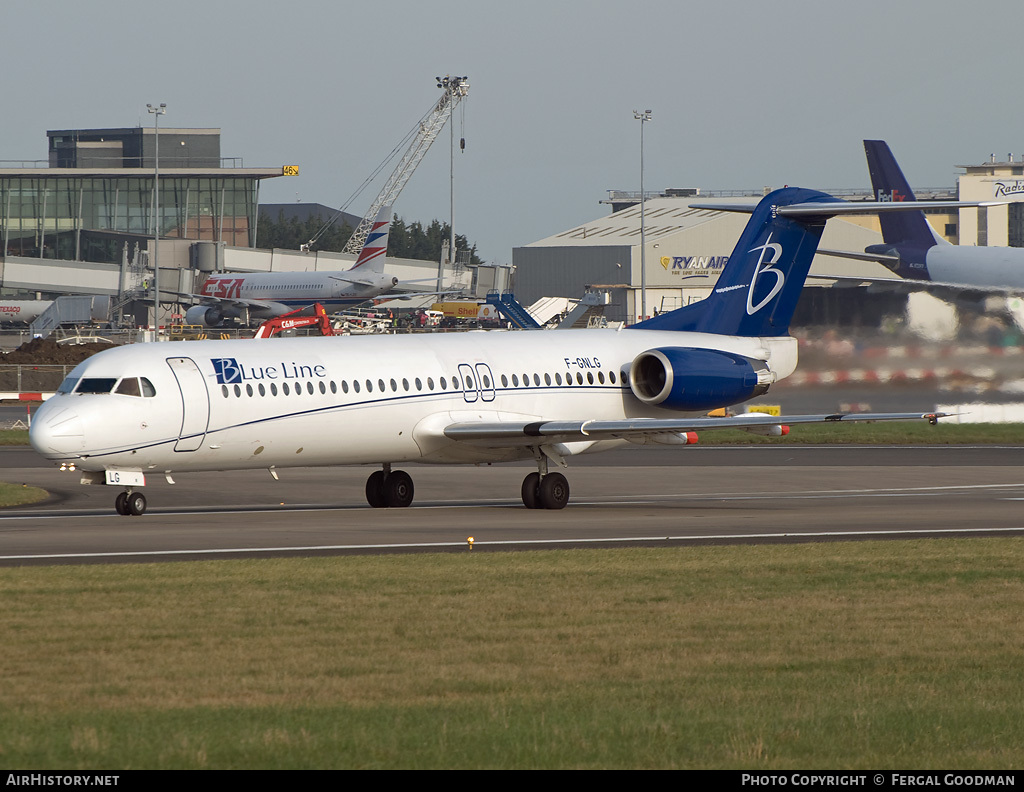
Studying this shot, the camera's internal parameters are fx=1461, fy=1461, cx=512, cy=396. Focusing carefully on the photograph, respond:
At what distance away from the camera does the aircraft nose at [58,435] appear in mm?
24047

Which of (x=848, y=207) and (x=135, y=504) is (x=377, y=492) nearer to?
(x=135, y=504)

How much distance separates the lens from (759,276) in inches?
1278

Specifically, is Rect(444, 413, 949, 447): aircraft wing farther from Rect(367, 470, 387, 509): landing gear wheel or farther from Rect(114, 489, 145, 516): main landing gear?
Rect(114, 489, 145, 516): main landing gear

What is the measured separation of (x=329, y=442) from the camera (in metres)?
26.9

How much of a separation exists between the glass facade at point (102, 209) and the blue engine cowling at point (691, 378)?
127m

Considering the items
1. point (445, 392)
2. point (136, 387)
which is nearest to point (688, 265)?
point (445, 392)

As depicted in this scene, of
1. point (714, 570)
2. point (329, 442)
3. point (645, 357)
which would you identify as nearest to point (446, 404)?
point (329, 442)

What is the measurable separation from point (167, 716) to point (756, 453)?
3656 centimetres

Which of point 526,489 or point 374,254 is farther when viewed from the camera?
point 374,254

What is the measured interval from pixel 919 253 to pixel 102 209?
367 ft

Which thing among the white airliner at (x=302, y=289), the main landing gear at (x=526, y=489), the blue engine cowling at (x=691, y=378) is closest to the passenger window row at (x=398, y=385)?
the blue engine cowling at (x=691, y=378)

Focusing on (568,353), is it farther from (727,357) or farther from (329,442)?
(329,442)

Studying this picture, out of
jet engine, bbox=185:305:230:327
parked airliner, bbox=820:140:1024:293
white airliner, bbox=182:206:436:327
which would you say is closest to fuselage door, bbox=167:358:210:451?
parked airliner, bbox=820:140:1024:293

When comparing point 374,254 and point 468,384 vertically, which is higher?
point 374,254
